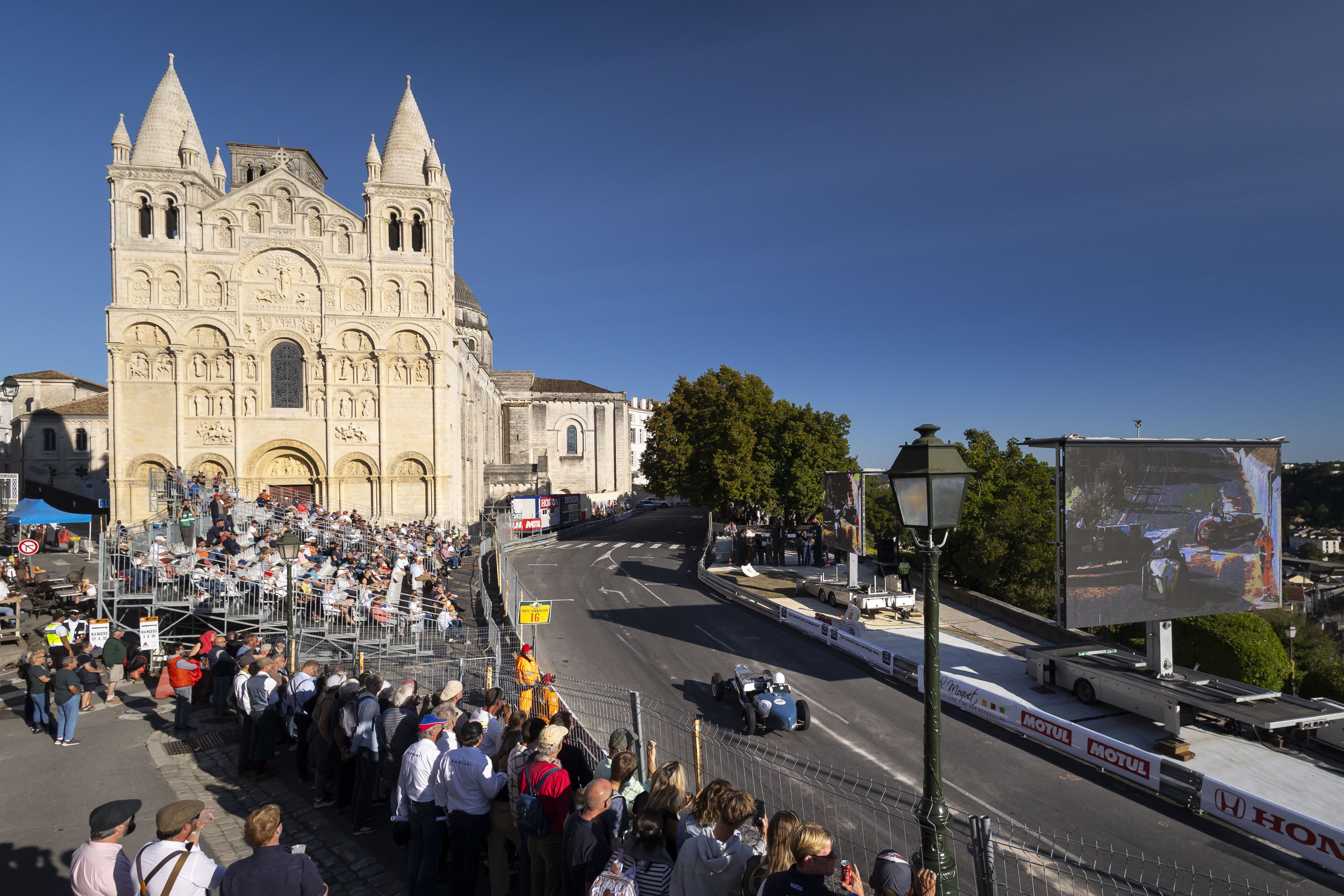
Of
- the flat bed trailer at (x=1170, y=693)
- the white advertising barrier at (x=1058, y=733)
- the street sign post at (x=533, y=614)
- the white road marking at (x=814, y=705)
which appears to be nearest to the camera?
the white advertising barrier at (x=1058, y=733)

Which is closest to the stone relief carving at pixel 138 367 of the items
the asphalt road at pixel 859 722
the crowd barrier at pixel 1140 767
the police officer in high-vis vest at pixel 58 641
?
the police officer in high-vis vest at pixel 58 641

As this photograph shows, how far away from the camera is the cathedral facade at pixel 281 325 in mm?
32719

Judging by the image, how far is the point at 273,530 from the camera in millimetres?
21391

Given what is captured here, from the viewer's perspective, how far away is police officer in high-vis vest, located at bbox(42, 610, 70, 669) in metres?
10.7

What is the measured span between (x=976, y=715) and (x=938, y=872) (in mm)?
9893


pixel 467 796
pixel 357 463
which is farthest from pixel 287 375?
pixel 467 796

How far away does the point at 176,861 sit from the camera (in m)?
4.33

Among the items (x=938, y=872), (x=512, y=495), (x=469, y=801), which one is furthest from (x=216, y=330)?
(x=938, y=872)

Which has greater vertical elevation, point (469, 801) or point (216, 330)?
point (216, 330)

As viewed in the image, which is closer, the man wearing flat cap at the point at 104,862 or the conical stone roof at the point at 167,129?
the man wearing flat cap at the point at 104,862

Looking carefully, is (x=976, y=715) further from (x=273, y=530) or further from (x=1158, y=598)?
(x=273, y=530)

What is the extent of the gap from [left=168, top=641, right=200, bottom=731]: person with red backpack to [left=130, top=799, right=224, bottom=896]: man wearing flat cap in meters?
7.53

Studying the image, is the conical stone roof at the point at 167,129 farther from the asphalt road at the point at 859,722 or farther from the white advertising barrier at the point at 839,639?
the white advertising barrier at the point at 839,639

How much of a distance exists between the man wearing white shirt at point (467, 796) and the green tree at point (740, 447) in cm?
3112
